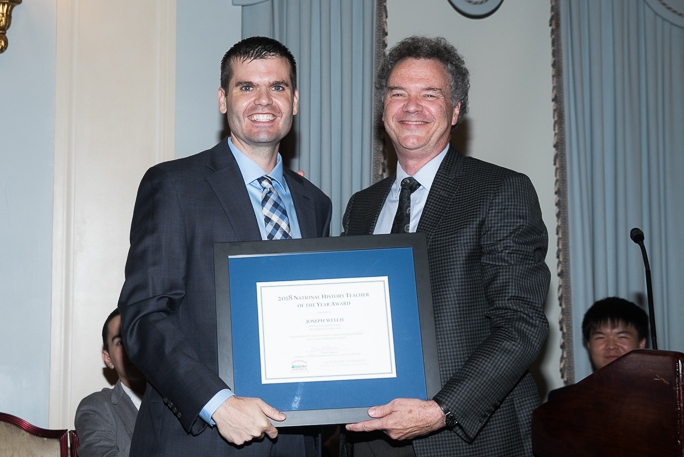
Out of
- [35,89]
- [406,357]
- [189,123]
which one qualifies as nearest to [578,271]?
[189,123]

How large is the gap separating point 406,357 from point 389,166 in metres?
2.44

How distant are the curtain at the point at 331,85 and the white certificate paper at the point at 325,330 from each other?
2149 mm

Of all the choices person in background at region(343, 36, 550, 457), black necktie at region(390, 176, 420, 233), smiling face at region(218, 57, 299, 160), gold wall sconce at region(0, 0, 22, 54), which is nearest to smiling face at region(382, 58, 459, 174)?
person in background at region(343, 36, 550, 457)

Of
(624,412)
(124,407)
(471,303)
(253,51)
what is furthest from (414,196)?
(124,407)

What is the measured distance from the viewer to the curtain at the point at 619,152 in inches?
181

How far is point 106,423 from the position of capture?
141 inches

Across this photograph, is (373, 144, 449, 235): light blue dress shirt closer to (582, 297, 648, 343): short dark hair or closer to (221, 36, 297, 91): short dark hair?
(221, 36, 297, 91): short dark hair

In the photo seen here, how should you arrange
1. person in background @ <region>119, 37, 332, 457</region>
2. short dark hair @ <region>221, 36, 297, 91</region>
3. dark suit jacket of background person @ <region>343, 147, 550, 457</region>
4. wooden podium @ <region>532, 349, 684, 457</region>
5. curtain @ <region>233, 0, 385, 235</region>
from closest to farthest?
wooden podium @ <region>532, 349, 684, 457</region>, person in background @ <region>119, 37, 332, 457</region>, dark suit jacket of background person @ <region>343, 147, 550, 457</region>, short dark hair @ <region>221, 36, 297, 91</region>, curtain @ <region>233, 0, 385, 235</region>

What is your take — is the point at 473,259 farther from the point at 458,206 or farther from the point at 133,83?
the point at 133,83

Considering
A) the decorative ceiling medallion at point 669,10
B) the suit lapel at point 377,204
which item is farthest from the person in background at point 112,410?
the decorative ceiling medallion at point 669,10

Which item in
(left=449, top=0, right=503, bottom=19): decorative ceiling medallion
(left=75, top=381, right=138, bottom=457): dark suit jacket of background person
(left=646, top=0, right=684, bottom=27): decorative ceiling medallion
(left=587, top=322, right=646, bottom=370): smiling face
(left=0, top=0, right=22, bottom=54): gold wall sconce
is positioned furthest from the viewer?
(left=646, top=0, right=684, bottom=27): decorative ceiling medallion

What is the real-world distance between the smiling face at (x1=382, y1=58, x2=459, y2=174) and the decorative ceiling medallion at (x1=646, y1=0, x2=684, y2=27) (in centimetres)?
270

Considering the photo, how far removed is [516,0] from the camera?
15.6 ft

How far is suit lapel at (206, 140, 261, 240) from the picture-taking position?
7.68 feet
